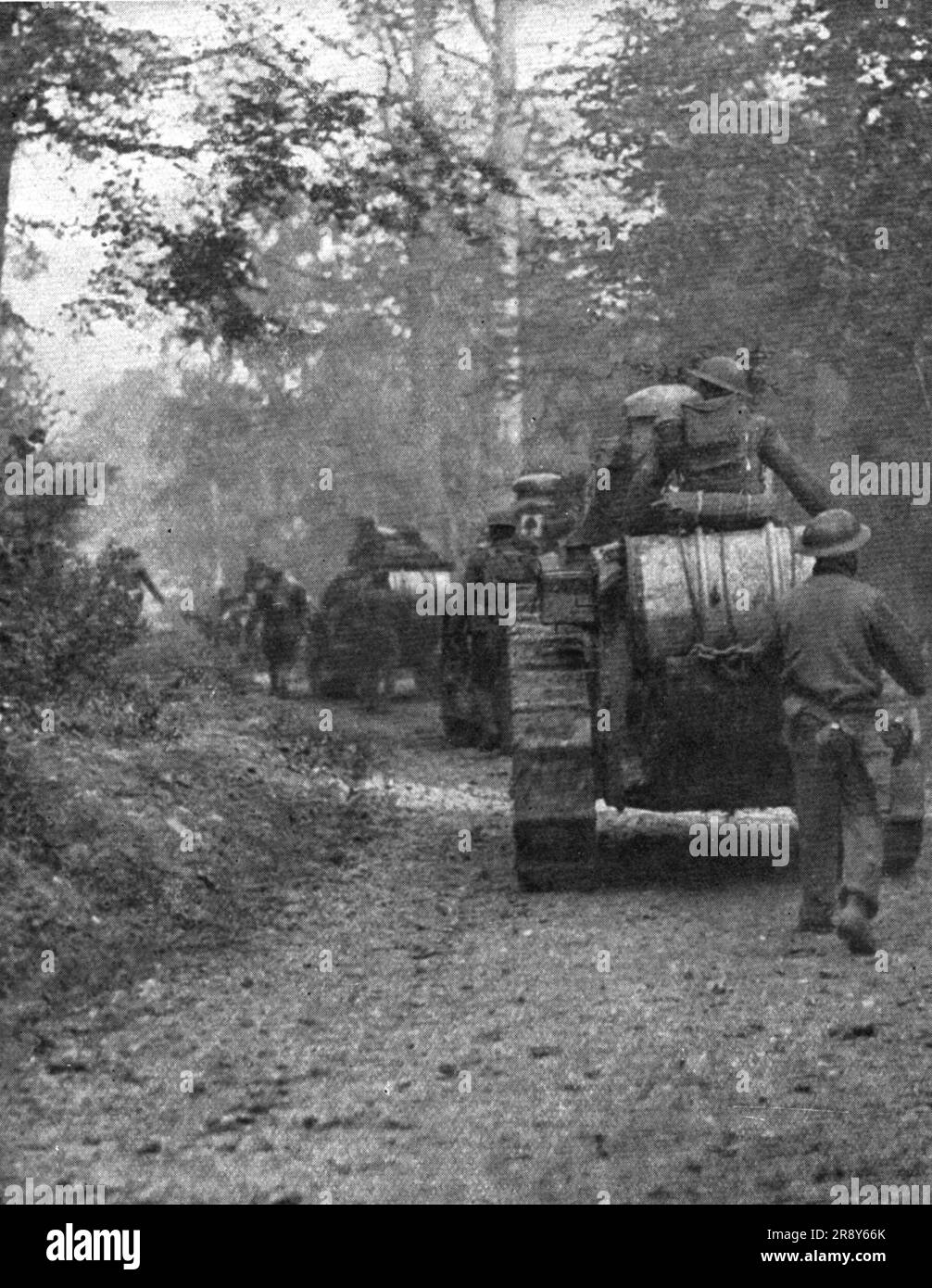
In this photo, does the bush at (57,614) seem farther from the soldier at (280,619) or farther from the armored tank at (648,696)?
the armored tank at (648,696)

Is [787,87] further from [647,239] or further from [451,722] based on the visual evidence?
[451,722]

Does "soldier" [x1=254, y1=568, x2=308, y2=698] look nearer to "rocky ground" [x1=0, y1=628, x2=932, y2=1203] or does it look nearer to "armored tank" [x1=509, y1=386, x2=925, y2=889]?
"rocky ground" [x1=0, y1=628, x2=932, y2=1203]

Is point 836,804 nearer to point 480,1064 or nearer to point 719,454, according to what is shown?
point 719,454

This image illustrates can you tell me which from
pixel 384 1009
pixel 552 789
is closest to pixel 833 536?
pixel 552 789

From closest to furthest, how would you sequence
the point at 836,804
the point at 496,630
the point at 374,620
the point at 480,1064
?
the point at 480,1064, the point at 836,804, the point at 374,620, the point at 496,630

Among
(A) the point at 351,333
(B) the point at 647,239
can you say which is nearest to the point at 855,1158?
(A) the point at 351,333

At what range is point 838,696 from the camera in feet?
23.9

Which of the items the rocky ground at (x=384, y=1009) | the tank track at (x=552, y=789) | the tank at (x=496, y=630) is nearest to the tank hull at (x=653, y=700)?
the tank track at (x=552, y=789)

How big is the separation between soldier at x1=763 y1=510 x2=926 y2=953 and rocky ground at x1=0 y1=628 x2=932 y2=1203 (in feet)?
0.93

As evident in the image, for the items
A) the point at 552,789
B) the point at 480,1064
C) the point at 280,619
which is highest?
the point at 280,619

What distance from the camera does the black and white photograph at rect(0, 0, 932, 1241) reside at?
5625mm

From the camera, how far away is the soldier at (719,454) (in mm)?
8484

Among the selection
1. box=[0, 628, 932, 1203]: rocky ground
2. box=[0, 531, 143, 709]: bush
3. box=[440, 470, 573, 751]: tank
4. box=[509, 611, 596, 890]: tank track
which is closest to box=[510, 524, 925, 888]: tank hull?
box=[509, 611, 596, 890]: tank track

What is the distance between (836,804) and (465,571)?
10.7 feet
